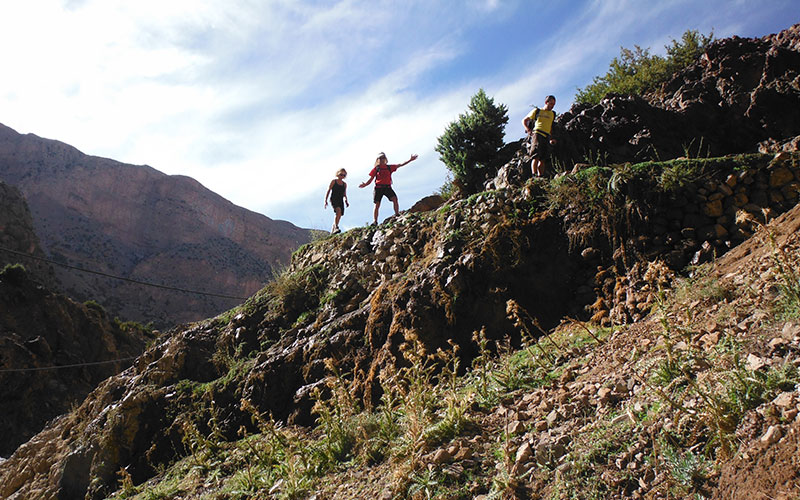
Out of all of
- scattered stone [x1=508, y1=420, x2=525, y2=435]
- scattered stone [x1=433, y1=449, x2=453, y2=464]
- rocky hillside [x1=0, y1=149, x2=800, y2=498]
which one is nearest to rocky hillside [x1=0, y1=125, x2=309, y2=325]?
rocky hillside [x1=0, y1=149, x2=800, y2=498]

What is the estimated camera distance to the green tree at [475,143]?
1230 centimetres

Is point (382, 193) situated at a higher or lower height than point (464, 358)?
higher

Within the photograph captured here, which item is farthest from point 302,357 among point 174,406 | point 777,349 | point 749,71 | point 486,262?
point 749,71

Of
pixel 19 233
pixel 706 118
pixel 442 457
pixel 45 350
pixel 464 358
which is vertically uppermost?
pixel 19 233

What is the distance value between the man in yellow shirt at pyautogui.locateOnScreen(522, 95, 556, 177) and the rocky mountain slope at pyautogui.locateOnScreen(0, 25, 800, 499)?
0.83m

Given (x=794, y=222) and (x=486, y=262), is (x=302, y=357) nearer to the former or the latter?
(x=486, y=262)

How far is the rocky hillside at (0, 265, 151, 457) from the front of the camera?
19.0 metres

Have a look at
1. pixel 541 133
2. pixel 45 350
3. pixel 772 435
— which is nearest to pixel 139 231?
pixel 45 350

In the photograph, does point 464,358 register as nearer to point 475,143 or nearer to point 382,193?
point 382,193

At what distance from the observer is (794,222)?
407 centimetres

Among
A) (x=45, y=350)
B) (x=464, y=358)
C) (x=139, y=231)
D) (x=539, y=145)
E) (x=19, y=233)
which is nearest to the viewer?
(x=464, y=358)

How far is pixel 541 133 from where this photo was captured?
798 centimetres

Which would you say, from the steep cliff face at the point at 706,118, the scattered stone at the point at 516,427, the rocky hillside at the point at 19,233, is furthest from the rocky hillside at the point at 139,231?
the scattered stone at the point at 516,427

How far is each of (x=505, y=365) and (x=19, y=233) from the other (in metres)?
42.5
